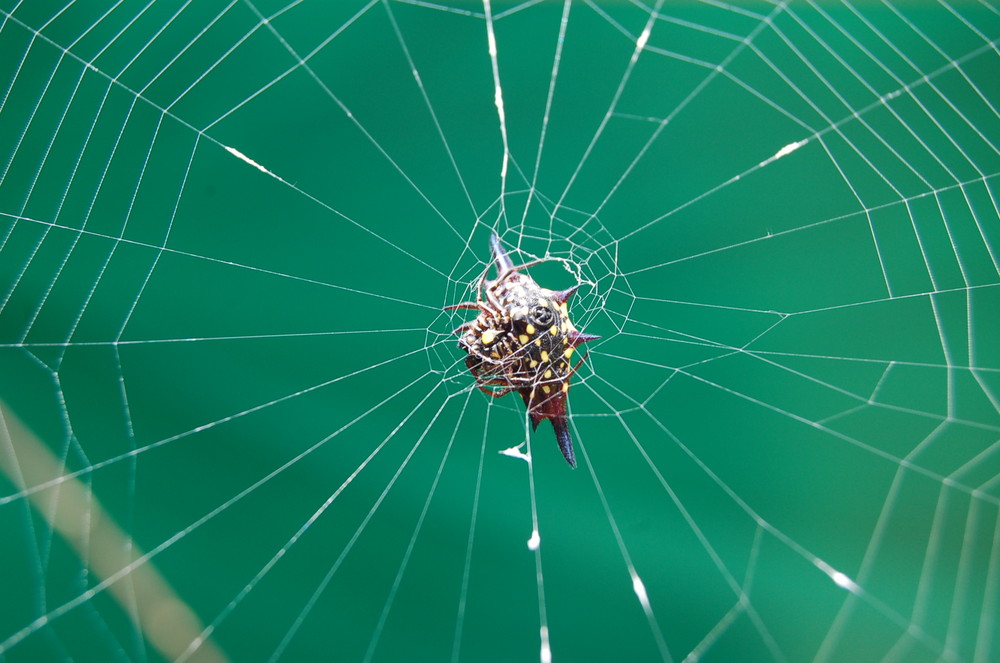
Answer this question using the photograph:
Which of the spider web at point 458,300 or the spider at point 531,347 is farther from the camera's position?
the spider web at point 458,300

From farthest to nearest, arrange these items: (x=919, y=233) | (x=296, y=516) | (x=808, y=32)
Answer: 1. (x=296, y=516)
2. (x=919, y=233)
3. (x=808, y=32)

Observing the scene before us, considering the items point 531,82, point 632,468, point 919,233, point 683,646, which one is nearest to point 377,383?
point 632,468

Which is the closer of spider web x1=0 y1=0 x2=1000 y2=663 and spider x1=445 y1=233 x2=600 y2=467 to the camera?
spider x1=445 y1=233 x2=600 y2=467

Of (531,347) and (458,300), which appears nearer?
(531,347)

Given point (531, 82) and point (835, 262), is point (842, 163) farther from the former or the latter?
point (531, 82)
